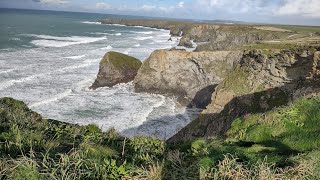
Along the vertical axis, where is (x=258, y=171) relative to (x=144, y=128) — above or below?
above

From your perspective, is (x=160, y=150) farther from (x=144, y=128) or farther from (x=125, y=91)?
(x=125, y=91)

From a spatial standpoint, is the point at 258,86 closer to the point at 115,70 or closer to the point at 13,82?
the point at 115,70

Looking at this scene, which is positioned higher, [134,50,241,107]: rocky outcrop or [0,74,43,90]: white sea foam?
[134,50,241,107]: rocky outcrop

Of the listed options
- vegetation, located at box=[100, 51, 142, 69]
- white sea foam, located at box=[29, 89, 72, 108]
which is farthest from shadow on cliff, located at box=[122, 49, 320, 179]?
vegetation, located at box=[100, 51, 142, 69]

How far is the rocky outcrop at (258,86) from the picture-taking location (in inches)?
813

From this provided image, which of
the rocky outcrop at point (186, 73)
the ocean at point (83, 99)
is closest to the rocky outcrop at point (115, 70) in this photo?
the ocean at point (83, 99)

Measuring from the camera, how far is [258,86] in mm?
23000

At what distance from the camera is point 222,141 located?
10609 mm

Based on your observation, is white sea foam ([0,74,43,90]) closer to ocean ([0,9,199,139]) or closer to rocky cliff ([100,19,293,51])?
ocean ([0,9,199,139])

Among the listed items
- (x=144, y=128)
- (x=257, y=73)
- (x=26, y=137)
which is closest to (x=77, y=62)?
(x=144, y=128)

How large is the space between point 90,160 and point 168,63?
3208 cm

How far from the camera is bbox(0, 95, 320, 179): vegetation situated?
6.55 m

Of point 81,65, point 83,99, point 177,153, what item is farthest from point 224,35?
point 177,153

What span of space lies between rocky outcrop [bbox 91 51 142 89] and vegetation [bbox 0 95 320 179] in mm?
27494
